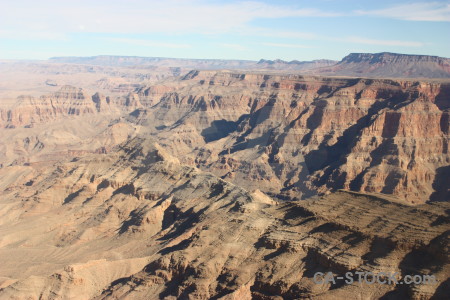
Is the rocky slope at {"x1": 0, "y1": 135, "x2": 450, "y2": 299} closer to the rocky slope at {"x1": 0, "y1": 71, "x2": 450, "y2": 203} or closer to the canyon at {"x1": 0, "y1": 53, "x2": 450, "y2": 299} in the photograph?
the canyon at {"x1": 0, "y1": 53, "x2": 450, "y2": 299}

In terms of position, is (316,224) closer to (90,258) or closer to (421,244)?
(421,244)

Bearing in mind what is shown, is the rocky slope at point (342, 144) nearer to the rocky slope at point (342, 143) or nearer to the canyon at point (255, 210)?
the rocky slope at point (342, 143)

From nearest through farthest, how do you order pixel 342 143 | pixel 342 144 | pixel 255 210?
pixel 255 210 < pixel 342 144 < pixel 342 143

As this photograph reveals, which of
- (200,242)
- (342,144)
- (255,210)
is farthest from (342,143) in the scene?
(200,242)

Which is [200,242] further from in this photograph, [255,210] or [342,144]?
[342,144]

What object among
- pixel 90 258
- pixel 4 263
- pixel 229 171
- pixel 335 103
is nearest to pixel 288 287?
pixel 90 258

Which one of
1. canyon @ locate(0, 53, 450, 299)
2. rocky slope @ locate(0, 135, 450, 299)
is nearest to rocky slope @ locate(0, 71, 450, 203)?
canyon @ locate(0, 53, 450, 299)
